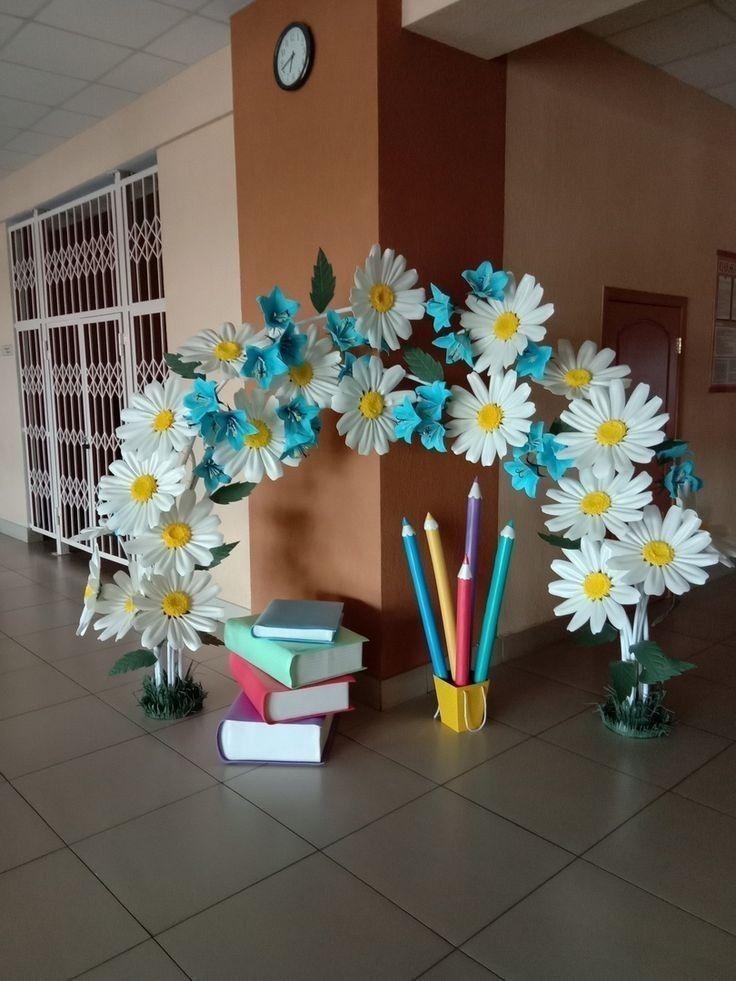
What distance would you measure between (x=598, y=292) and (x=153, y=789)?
8.80 feet

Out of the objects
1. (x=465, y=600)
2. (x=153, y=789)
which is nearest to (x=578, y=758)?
(x=465, y=600)

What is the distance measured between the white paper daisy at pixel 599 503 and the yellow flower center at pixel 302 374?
828 millimetres

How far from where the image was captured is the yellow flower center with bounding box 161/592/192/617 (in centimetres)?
249

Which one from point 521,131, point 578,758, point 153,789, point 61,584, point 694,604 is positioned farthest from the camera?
point 61,584

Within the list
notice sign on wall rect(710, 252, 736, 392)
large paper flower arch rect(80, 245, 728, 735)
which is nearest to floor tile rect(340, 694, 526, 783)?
large paper flower arch rect(80, 245, 728, 735)

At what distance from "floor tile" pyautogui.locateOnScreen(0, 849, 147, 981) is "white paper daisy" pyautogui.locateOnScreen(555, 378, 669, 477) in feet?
5.60

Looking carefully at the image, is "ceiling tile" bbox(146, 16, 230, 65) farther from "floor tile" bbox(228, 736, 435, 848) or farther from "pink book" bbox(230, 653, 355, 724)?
"floor tile" bbox(228, 736, 435, 848)

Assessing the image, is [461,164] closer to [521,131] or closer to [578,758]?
[521,131]

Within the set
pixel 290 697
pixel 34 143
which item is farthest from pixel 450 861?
pixel 34 143

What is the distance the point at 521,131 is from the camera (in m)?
3.03

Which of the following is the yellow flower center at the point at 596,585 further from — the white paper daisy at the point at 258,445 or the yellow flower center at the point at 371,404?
the white paper daisy at the point at 258,445

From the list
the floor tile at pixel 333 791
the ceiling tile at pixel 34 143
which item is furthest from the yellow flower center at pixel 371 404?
the ceiling tile at pixel 34 143

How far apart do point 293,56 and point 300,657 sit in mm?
2152

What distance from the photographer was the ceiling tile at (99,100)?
3.91m
